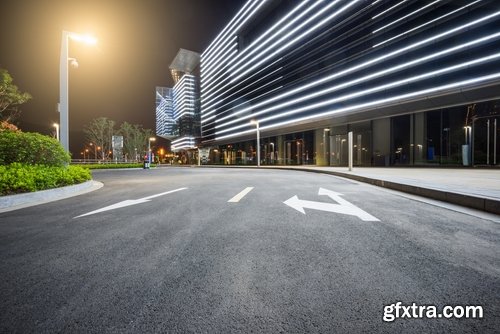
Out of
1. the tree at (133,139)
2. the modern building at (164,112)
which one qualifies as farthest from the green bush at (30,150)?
the modern building at (164,112)

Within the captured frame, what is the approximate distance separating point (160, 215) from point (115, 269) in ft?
7.28

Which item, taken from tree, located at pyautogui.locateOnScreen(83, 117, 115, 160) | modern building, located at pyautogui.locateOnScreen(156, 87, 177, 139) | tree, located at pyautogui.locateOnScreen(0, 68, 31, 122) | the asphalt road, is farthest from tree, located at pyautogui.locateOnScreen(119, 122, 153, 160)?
modern building, located at pyautogui.locateOnScreen(156, 87, 177, 139)

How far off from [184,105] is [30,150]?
121 metres

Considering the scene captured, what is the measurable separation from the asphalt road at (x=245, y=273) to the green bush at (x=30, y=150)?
4867 millimetres

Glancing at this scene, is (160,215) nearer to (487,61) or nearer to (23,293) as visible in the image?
(23,293)

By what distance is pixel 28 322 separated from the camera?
4.79 ft

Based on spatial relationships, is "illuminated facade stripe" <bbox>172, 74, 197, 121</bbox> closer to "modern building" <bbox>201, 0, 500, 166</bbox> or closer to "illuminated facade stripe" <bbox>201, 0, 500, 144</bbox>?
"illuminated facade stripe" <bbox>201, 0, 500, 144</bbox>

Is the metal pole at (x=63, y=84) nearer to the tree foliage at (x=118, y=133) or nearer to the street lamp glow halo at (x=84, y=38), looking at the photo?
the street lamp glow halo at (x=84, y=38)

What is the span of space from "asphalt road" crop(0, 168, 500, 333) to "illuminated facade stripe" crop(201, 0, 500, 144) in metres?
19.5

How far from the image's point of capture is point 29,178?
632cm

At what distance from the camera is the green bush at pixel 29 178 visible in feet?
19.0

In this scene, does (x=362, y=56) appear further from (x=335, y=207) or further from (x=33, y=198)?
(x=33, y=198)

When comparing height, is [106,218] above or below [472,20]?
below

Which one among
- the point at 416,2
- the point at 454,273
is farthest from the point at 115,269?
the point at 416,2
